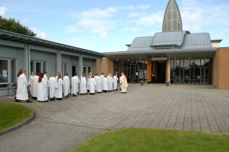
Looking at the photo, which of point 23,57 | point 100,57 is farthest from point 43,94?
point 100,57

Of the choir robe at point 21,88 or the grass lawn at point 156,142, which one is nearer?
the grass lawn at point 156,142

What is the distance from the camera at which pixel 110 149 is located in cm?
448

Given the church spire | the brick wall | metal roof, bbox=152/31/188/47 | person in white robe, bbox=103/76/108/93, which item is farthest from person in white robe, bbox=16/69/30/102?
the church spire

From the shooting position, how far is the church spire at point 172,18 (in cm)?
8638

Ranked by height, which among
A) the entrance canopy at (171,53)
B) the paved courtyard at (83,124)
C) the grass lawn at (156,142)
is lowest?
the paved courtyard at (83,124)

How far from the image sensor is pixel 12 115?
761 cm

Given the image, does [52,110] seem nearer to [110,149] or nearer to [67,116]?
[67,116]

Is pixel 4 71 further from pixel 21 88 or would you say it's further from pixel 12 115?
pixel 12 115

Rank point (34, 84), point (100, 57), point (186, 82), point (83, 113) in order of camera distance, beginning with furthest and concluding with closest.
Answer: point (186, 82) → point (100, 57) → point (34, 84) → point (83, 113)

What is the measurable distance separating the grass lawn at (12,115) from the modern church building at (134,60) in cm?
515

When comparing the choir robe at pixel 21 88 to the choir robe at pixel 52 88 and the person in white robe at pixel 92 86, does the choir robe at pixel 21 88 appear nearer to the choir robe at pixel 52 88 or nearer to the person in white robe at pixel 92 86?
the choir robe at pixel 52 88

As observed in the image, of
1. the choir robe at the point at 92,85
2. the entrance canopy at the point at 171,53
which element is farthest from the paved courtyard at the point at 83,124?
the entrance canopy at the point at 171,53

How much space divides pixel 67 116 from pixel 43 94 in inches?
155

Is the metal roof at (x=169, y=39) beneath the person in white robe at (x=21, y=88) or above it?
above
